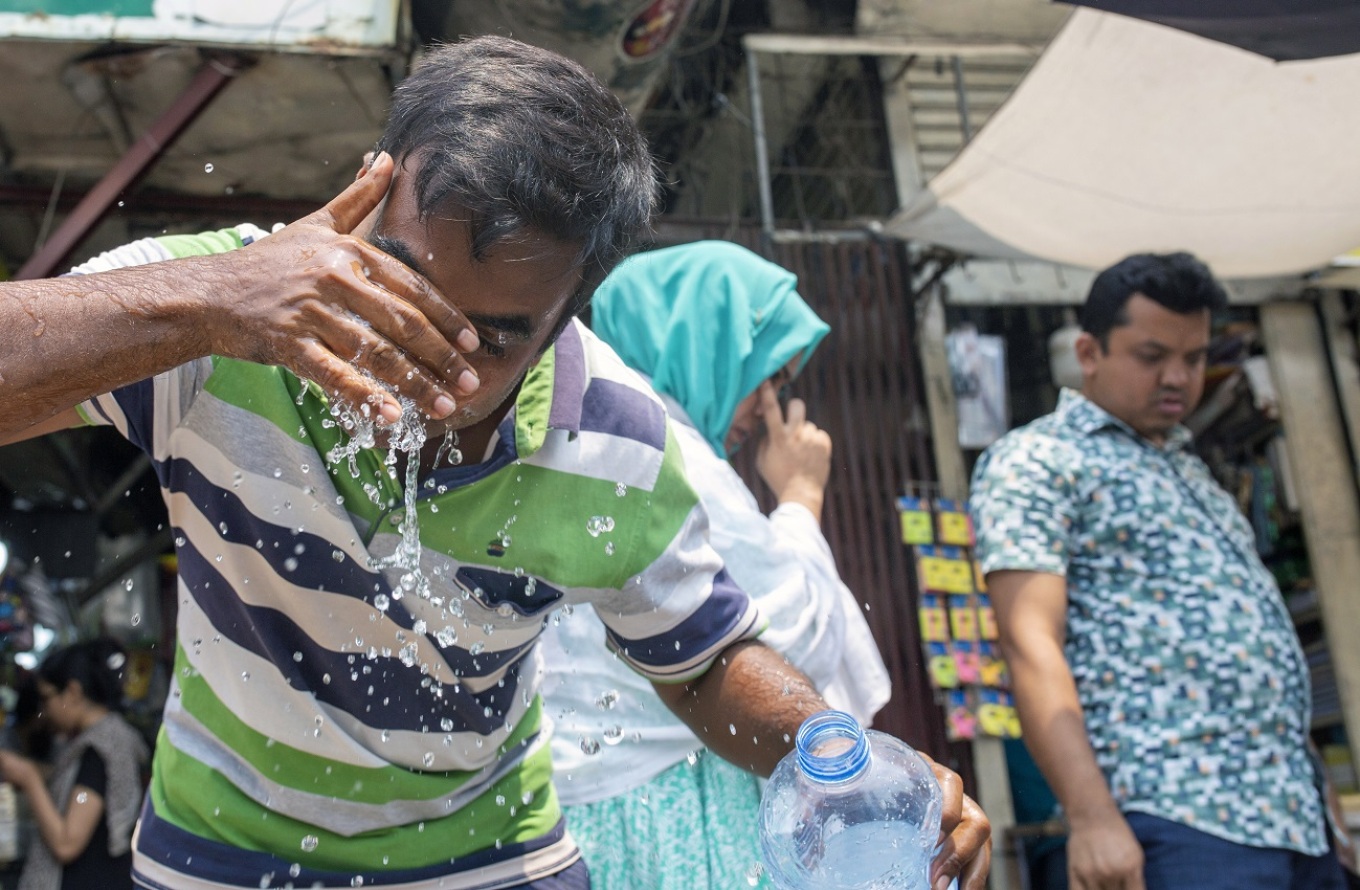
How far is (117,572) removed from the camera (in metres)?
6.94

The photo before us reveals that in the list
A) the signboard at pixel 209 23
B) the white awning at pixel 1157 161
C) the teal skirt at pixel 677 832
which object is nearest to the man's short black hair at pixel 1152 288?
the white awning at pixel 1157 161

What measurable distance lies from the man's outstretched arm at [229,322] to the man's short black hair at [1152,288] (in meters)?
2.81

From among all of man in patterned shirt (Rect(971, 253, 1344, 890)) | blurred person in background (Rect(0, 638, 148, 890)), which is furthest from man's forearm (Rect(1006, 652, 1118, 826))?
blurred person in background (Rect(0, 638, 148, 890))

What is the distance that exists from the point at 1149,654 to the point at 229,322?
262cm

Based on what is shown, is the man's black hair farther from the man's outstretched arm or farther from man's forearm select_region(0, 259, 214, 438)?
man's forearm select_region(0, 259, 214, 438)

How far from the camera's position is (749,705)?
2053 mm

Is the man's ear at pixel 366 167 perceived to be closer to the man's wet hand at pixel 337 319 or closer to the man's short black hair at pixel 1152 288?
the man's wet hand at pixel 337 319

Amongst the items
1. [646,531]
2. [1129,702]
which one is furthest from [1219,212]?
[646,531]

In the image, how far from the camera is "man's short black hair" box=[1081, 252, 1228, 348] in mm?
3672

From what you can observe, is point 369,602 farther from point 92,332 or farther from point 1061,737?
point 1061,737

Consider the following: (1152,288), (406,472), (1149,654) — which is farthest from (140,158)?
(1149,654)

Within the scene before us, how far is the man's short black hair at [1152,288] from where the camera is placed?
367 centimetres

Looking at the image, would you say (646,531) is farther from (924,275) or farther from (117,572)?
(117,572)

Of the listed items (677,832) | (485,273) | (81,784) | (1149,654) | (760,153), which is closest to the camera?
(485,273)
